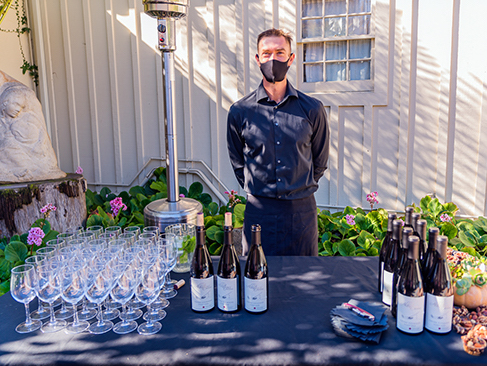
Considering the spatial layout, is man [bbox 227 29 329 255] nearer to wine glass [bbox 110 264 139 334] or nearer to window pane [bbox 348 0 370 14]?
wine glass [bbox 110 264 139 334]

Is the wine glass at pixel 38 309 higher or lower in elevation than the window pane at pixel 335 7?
lower

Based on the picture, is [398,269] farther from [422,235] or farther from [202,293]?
[202,293]

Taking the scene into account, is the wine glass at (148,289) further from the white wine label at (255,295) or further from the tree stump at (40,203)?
the tree stump at (40,203)

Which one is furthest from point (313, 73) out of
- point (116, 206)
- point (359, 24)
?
point (116, 206)

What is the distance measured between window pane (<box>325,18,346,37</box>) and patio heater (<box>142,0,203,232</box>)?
1.59m

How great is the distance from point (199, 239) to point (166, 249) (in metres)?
0.17

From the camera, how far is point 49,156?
377 centimetres

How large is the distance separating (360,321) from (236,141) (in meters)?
1.49

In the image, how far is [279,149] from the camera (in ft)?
7.57

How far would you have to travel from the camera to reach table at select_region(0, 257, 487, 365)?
1.15 m

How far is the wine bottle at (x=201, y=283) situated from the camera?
4.52ft

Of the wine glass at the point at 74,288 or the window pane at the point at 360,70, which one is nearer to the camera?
the wine glass at the point at 74,288

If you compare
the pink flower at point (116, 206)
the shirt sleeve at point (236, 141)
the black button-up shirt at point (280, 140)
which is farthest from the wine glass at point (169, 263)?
the pink flower at point (116, 206)

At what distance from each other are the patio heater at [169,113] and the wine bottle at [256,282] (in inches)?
59.4
